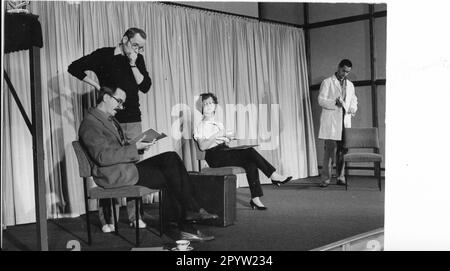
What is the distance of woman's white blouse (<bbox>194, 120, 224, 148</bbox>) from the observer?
2.76m

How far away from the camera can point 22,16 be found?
1956 millimetres

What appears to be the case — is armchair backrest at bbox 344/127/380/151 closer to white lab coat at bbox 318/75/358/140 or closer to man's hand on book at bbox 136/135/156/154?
white lab coat at bbox 318/75/358/140

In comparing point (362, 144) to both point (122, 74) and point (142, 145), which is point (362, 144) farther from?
point (122, 74)

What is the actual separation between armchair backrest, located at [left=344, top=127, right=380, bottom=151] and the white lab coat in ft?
0.20

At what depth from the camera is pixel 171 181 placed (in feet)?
8.34

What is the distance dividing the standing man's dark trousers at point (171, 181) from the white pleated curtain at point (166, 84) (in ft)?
0.80

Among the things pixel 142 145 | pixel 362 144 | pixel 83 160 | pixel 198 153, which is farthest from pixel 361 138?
pixel 83 160

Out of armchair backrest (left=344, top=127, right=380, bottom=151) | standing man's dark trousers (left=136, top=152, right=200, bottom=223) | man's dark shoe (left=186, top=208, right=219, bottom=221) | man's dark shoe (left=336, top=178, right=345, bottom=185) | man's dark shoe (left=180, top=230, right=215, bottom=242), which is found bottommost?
man's dark shoe (left=180, top=230, right=215, bottom=242)

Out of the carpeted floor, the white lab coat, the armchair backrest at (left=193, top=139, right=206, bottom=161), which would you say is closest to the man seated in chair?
the carpeted floor

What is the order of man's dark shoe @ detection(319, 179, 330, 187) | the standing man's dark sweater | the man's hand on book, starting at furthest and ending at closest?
man's dark shoe @ detection(319, 179, 330, 187) → the standing man's dark sweater → the man's hand on book

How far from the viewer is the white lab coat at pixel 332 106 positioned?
2982mm
